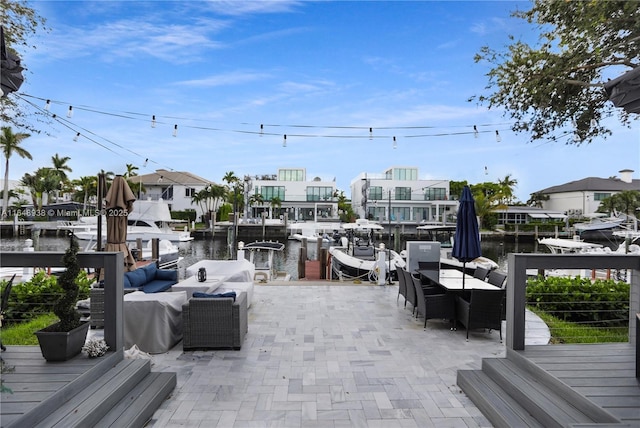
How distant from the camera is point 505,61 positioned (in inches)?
335

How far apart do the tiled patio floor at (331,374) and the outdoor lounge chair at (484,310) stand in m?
0.24

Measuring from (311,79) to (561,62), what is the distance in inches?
375

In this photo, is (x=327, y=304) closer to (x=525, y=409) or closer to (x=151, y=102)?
(x=525, y=409)

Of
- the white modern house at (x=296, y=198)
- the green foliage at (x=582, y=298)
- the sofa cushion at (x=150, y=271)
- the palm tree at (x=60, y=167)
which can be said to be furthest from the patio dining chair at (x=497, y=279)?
the palm tree at (x=60, y=167)

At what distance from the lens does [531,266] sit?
3695mm

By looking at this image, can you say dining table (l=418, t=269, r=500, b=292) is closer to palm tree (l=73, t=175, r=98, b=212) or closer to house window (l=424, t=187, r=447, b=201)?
house window (l=424, t=187, r=447, b=201)

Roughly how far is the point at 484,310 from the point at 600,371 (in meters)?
1.98

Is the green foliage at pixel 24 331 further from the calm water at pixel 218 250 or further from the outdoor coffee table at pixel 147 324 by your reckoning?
the calm water at pixel 218 250

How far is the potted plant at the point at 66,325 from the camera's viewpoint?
334cm

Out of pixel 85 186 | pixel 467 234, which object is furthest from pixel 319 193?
pixel 467 234

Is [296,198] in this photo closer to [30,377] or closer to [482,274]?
[482,274]

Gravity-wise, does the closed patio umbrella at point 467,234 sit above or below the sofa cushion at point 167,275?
above

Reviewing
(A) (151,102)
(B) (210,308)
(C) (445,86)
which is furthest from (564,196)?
(B) (210,308)

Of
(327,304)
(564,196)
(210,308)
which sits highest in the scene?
(564,196)
